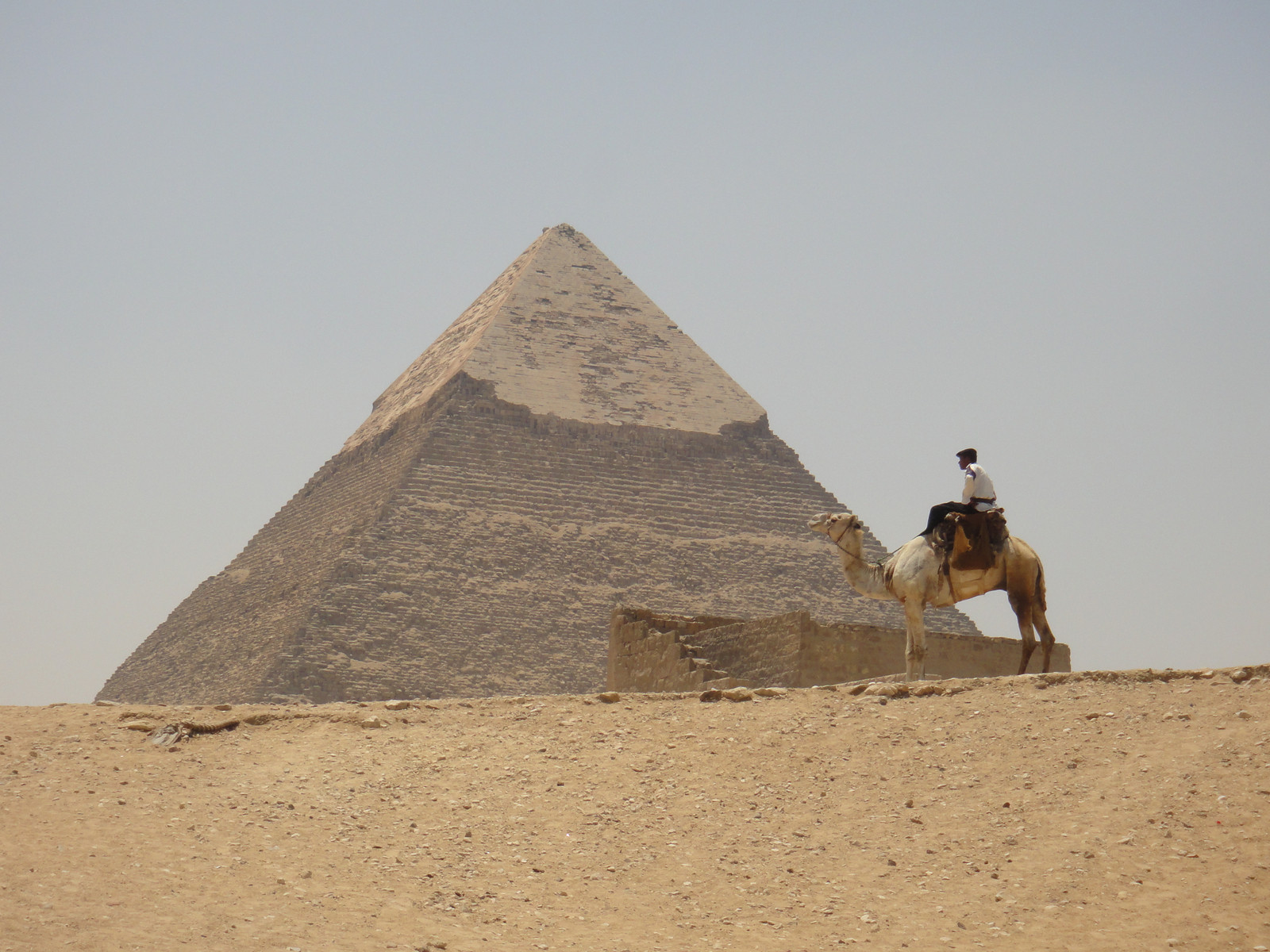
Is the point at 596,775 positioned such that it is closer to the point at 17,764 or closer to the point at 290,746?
the point at 290,746

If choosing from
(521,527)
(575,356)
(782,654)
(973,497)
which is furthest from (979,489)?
(575,356)

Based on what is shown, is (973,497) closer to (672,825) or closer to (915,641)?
(915,641)

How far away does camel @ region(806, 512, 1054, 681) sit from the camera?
9.70 m

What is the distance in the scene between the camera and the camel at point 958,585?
9695 millimetres

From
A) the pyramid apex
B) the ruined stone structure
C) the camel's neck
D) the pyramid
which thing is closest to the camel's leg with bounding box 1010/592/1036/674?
the camel's neck

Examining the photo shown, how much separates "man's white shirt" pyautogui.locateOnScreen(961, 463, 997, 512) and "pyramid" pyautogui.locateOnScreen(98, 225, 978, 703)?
32.1 metres

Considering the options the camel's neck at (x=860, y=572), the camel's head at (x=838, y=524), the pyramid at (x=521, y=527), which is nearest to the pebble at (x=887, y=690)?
the camel's neck at (x=860, y=572)

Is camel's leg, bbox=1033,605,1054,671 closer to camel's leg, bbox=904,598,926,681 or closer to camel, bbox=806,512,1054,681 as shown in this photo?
camel, bbox=806,512,1054,681

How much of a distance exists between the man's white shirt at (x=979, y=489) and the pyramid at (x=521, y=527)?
32.1 meters

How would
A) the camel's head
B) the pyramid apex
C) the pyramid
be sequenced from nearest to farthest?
1. the camel's head
2. the pyramid
3. the pyramid apex

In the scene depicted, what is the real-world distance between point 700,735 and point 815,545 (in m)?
46.4

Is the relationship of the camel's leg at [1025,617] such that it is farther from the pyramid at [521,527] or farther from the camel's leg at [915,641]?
the pyramid at [521,527]

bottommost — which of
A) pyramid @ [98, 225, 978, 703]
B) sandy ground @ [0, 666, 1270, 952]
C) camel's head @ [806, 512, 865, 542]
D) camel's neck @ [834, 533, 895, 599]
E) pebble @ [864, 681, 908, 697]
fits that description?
sandy ground @ [0, 666, 1270, 952]

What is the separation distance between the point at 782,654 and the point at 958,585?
7.67ft
